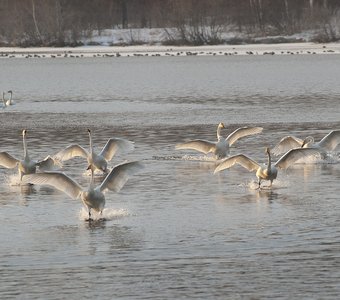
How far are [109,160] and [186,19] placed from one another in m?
63.9

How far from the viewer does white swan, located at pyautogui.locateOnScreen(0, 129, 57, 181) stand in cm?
1661

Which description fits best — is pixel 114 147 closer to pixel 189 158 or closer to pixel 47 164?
pixel 47 164

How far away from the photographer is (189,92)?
3919 centimetres

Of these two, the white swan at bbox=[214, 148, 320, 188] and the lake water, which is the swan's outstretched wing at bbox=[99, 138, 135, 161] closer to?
the lake water

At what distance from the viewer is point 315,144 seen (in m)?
18.4

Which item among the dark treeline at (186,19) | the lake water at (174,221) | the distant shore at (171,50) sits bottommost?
the lake water at (174,221)

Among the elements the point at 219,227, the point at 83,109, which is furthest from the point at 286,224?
the point at 83,109

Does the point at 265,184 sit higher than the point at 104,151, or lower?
lower

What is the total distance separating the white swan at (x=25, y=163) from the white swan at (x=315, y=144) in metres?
3.78

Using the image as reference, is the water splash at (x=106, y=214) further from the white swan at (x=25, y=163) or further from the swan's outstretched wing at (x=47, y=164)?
the swan's outstretched wing at (x=47, y=164)

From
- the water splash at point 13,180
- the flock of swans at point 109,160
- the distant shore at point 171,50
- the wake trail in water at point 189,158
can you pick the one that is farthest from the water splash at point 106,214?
the distant shore at point 171,50

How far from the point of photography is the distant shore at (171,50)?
74.1m

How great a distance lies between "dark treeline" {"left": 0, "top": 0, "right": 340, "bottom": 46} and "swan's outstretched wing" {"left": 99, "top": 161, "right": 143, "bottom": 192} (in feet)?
207

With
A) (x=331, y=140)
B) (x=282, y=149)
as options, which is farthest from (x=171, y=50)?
(x=331, y=140)
